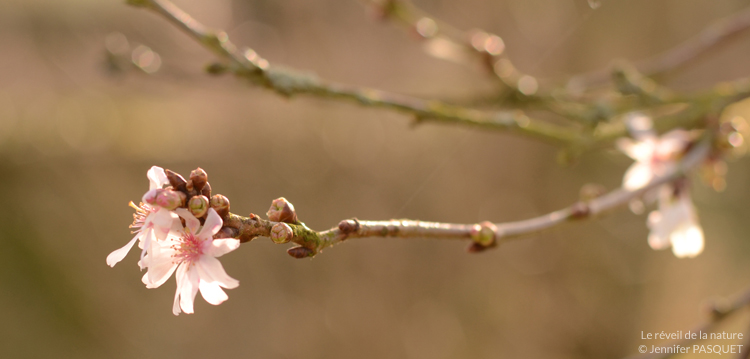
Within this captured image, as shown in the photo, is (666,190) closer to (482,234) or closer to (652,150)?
(652,150)

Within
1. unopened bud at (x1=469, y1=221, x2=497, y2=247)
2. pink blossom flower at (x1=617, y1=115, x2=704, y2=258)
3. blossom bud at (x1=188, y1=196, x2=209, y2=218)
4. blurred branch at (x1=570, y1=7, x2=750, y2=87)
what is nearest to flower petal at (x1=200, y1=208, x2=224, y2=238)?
blossom bud at (x1=188, y1=196, x2=209, y2=218)

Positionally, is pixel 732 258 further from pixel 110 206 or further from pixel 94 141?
pixel 94 141

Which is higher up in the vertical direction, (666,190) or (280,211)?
(666,190)

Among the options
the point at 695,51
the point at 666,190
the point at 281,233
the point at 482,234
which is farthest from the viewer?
the point at 695,51

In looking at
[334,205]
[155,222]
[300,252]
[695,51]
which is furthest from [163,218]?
[334,205]

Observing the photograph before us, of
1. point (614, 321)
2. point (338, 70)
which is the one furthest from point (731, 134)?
point (338, 70)

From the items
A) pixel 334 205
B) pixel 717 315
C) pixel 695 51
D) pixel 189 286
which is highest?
pixel 334 205

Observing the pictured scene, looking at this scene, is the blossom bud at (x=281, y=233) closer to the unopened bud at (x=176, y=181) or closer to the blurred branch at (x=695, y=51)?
the unopened bud at (x=176, y=181)

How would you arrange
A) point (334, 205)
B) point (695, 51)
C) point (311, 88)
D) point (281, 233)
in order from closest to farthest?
1. point (281, 233)
2. point (311, 88)
3. point (695, 51)
4. point (334, 205)
